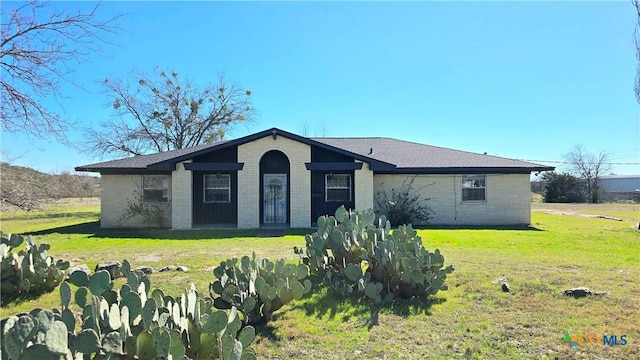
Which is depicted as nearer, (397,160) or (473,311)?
(473,311)

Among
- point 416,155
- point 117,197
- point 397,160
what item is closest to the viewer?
point 117,197

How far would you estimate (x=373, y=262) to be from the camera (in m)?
5.89

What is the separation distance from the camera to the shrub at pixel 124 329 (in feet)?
6.58

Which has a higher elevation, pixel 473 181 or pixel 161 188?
pixel 473 181

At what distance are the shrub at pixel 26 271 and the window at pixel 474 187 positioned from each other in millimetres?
15509

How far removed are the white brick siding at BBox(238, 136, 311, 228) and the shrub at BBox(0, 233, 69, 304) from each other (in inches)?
361

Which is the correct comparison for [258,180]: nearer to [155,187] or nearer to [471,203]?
[155,187]

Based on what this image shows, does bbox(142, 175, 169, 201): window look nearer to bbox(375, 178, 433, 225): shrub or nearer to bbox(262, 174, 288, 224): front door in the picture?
bbox(262, 174, 288, 224): front door

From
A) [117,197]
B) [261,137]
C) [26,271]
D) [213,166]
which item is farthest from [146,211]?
[26,271]

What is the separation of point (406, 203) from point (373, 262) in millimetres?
11484

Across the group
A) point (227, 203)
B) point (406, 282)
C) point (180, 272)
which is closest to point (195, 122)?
point (227, 203)

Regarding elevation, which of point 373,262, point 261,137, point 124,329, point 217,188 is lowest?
point 373,262

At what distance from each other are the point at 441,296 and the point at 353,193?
34.9 ft

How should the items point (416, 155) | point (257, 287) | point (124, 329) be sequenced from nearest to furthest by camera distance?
1. point (124, 329)
2. point (257, 287)
3. point (416, 155)
